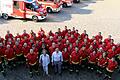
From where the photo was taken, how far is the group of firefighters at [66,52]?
14.9 metres

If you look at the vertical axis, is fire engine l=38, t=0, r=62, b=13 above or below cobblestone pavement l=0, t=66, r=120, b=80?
above

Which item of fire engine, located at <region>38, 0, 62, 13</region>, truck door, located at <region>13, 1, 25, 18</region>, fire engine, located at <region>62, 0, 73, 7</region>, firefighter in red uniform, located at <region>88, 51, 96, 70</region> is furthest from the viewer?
fire engine, located at <region>62, 0, 73, 7</region>

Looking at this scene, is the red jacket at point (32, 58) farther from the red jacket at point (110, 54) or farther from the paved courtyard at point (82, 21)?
the paved courtyard at point (82, 21)

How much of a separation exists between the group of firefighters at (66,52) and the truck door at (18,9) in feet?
25.0

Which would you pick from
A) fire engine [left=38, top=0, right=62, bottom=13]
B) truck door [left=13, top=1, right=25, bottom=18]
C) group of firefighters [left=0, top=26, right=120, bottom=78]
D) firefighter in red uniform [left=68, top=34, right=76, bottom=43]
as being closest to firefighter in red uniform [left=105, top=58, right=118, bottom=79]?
group of firefighters [left=0, top=26, right=120, bottom=78]

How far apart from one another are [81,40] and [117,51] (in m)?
2.12

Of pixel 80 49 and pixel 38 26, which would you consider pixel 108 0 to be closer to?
pixel 38 26

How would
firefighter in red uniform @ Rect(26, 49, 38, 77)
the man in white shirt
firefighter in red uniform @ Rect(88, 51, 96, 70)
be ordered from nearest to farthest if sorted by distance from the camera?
firefighter in red uniform @ Rect(26, 49, 38, 77) → the man in white shirt → firefighter in red uniform @ Rect(88, 51, 96, 70)

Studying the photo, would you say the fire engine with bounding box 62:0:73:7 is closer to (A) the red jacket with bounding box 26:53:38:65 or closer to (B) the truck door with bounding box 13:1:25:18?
(B) the truck door with bounding box 13:1:25:18

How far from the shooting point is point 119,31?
22.9 metres

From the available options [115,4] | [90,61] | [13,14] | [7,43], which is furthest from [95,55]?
[115,4]

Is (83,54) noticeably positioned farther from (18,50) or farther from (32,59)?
(18,50)

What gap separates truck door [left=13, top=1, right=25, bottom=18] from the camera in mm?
23631

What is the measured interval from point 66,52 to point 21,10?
9708mm
